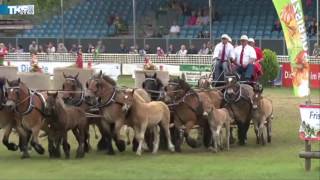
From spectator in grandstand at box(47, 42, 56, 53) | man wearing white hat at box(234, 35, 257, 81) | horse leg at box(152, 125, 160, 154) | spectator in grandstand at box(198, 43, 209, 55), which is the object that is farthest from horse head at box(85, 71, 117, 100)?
spectator in grandstand at box(47, 42, 56, 53)

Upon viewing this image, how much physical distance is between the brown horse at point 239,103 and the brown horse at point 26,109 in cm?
450

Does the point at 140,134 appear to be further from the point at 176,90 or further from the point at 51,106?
the point at 51,106

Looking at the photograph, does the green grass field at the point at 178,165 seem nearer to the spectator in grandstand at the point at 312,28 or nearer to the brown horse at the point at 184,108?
the brown horse at the point at 184,108

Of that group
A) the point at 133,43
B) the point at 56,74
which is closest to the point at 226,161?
the point at 56,74

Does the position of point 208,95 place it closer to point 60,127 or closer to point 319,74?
point 60,127

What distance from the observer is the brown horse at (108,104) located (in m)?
16.1

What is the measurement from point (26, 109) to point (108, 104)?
1.68m

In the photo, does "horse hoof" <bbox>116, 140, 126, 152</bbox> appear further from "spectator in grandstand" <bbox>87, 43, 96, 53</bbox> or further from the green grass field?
"spectator in grandstand" <bbox>87, 43, 96, 53</bbox>

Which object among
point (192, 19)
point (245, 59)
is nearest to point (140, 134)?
point (245, 59)

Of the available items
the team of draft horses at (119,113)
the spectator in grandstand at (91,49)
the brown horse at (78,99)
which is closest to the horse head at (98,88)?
the team of draft horses at (119,113)

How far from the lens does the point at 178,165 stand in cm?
1441

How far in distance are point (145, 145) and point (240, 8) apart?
99.1 ft

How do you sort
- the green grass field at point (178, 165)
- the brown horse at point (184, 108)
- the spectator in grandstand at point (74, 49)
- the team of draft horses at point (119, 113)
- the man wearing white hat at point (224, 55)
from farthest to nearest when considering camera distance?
the spectator in grandstand at point (74, 49) → the man wearing white hat at point (224, 55) → the brown horse at point (184, 108) → the team of draft horses at point (119, 113) → the green grass field at point (178, 165)

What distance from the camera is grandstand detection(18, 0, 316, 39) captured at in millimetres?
43719
